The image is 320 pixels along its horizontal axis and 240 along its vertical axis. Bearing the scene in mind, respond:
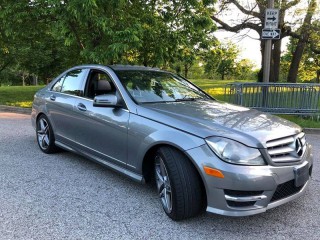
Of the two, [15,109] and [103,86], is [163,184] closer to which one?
[103,86]

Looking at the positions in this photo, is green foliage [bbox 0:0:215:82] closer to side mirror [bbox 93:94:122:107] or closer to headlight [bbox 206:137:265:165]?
side mirror [bbox 93:94:122:107]

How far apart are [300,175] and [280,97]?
6.32m

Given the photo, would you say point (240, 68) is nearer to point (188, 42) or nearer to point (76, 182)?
point (188, 42)

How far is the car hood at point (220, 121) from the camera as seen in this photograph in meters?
3.13

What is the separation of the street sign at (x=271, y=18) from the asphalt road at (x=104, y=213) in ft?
14.3

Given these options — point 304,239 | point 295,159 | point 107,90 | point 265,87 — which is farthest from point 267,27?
point 304,239

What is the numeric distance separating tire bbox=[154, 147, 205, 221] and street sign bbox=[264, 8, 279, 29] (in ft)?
19.4

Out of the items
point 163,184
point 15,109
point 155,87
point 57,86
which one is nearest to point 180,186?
point 163,184

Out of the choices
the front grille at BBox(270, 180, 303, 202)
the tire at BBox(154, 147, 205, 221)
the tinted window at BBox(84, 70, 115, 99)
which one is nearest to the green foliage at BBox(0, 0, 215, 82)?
the tinted window at BBox(84, 70, 115, 99)

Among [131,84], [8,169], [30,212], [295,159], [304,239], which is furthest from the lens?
[8,169]

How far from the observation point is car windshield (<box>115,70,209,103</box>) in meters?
4.19

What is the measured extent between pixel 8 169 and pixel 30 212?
171 centimetres

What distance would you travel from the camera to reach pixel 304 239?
9.97 feet

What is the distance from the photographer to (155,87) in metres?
4.44
